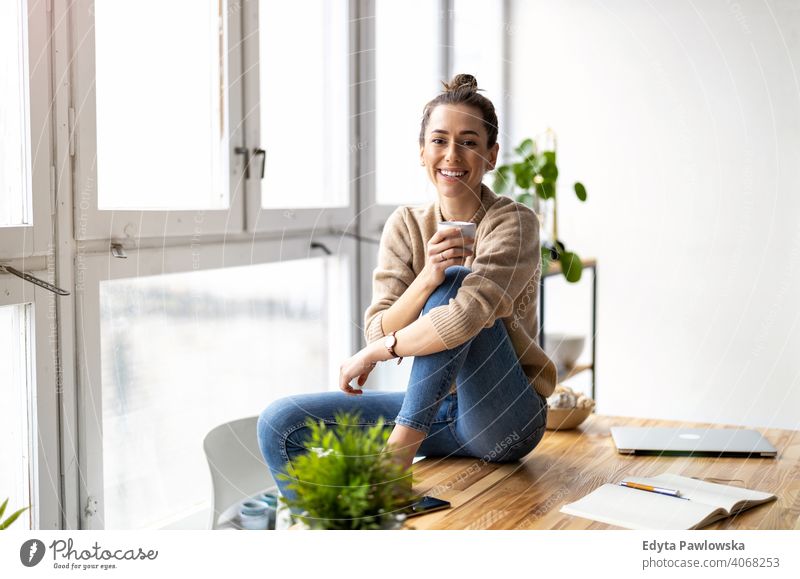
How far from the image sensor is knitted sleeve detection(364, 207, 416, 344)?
4.26ft

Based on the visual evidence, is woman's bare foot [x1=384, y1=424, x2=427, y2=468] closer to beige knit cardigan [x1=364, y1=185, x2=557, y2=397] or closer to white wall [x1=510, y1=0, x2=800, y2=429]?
beige knit cardigan [x1=364, y1=185, x2=557, y2=397]

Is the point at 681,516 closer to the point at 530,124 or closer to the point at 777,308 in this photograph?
the point at 777,308

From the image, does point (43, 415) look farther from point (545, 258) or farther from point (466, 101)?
point (545, 258)

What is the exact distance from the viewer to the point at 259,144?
1824 millimetres

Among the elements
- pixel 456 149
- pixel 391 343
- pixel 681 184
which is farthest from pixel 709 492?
pixel 681 184

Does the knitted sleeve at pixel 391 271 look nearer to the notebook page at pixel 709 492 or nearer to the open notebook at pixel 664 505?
the open notebook at pixel 664 505

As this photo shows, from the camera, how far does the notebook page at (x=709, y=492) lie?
130 cm

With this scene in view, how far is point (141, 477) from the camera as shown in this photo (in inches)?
61.9

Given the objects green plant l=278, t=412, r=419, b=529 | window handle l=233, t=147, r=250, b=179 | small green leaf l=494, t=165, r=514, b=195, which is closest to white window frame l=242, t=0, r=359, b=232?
window handle l=233, t=147, r=250, b=179

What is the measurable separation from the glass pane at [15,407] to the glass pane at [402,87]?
2.61ft

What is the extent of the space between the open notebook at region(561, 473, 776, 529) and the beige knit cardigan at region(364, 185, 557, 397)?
12.6 inches

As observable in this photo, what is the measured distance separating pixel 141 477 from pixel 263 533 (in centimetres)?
40

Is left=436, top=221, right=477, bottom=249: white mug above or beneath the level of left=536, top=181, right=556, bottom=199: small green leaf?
beneath

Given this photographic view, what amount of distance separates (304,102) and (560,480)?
1026 millimetres
